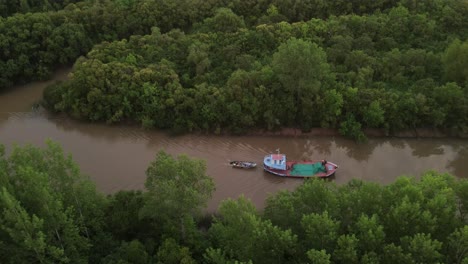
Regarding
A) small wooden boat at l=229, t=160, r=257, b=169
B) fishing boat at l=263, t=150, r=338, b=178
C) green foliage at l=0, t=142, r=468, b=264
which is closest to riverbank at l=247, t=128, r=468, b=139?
fishing boat at l=263, t=150, r=338, b=178

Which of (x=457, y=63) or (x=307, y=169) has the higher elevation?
(x=457, y=63)

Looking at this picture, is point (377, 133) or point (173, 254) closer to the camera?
point (173, 254)

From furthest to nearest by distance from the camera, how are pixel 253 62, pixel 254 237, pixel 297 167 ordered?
pixel 253 62 → pixel 297 167 → pixel 254 237

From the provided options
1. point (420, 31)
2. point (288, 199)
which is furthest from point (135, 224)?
Answer: point (420, 31)

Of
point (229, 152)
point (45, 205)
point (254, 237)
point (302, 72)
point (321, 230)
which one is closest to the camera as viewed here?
point (321, 230)

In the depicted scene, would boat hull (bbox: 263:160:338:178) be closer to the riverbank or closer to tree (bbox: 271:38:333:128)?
the riverbank

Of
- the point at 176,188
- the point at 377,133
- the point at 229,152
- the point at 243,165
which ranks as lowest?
the point at 243,165

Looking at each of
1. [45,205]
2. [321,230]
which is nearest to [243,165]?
[321,230]

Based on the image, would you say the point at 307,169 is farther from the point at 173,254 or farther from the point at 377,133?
the point at 173,254
